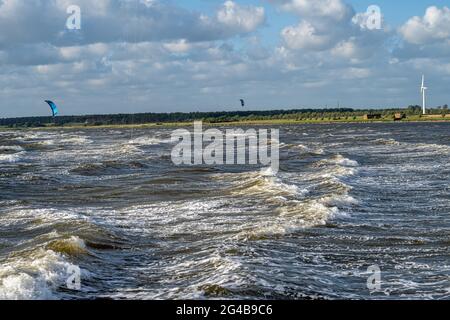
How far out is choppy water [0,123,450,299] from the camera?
13.7m

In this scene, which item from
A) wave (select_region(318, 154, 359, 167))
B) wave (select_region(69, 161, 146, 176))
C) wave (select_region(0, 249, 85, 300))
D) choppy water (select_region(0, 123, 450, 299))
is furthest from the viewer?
wave (select_region(318, 154, 359, 167))

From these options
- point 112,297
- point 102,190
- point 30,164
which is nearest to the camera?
point 112,297

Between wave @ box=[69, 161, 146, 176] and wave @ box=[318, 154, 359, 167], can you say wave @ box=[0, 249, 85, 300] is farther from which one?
wave @ box=[318, 154, 359, 167]

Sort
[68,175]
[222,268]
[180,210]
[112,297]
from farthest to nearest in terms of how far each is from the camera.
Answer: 1. [68,175]
2. [180,210]
3. [222,268]
4. [112,297]

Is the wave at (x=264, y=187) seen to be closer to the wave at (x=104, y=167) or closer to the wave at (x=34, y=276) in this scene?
the wave at (x=104, y=167)

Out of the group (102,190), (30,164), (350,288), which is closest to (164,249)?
(350,288)

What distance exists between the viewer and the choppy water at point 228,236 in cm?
1368

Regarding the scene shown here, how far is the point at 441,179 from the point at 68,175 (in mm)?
19478

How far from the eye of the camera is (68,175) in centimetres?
3984

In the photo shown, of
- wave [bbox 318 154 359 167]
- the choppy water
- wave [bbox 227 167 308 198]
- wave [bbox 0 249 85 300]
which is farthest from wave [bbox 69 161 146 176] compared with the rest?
wave [bbox 0 249 85 300]

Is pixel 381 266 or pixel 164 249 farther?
pixel 164 249

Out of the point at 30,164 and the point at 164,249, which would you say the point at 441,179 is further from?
the point at 30,164

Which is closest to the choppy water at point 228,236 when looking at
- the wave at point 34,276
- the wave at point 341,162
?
the wave at point 34,276

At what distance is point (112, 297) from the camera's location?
1302 cm
